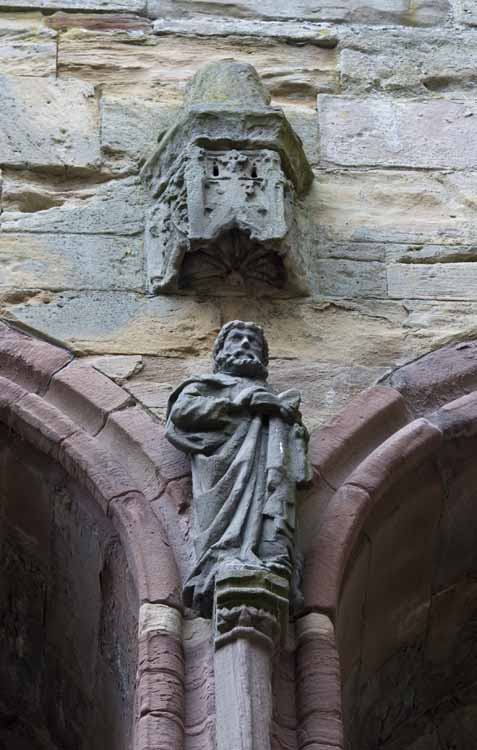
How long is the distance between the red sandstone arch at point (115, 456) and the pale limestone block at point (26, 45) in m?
1.28

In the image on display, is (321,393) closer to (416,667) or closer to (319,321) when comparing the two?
(319,321)

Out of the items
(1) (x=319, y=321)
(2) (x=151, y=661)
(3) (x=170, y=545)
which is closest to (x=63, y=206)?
(1) (x=319, y=321)

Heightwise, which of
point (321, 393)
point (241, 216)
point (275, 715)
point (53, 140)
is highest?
point (53, 140)

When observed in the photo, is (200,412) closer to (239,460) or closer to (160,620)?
(239,460)

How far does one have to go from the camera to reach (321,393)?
5.72 metres

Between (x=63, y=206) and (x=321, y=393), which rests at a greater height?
(x=63, y=206)

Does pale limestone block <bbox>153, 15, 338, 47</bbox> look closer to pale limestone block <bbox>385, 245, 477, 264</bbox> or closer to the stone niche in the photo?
the stone niche

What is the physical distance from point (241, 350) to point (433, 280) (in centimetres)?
90

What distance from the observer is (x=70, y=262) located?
6074 mm

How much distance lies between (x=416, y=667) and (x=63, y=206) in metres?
1.81

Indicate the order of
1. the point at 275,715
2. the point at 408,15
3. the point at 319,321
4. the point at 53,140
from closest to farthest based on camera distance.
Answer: the point at 275,715 → the point at 319,321 → the point at 53,140 → the point at 408,15

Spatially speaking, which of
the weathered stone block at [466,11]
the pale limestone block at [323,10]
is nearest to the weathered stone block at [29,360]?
the pale limestone block at [323,10]

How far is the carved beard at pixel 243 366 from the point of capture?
5.46 metres

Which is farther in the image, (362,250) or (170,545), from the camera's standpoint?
(362,250)
